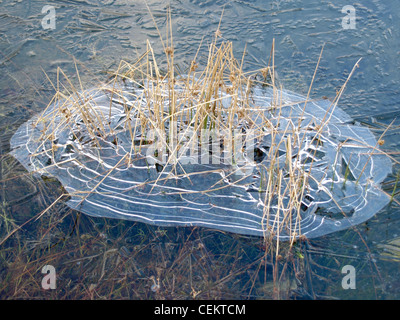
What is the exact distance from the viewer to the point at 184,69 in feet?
10.1

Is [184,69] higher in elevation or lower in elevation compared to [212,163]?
higher

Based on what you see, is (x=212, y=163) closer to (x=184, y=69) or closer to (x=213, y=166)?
(x=213, y=166)

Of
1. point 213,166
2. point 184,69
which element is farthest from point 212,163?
point 184,69

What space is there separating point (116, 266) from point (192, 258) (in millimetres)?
371

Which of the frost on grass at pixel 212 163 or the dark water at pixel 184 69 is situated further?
the frost on grass at pixel 212 163

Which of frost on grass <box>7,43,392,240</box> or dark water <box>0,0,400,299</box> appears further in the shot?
frost on grass <box>7,43,392,240</box>

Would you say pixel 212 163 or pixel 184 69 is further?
pixel 184 69

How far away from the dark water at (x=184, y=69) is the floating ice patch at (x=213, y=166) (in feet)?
0.27

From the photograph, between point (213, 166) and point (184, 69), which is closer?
point (213, 166)

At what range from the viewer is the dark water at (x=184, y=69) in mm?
2002

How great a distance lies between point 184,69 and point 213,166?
3.04ft

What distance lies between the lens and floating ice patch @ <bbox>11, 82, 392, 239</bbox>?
2.23 metres

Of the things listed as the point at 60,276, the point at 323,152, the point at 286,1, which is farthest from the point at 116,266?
the point at 286,1

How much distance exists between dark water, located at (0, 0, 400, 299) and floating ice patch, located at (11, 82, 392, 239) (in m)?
0.08
